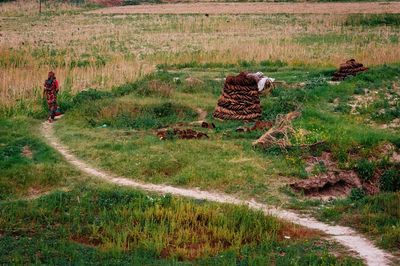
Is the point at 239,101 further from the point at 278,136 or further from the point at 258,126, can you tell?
the point at 278,136

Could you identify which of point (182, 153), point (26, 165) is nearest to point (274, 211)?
point (182, 153)

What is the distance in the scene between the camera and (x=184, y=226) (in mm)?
9820

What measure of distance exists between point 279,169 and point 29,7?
55631mm

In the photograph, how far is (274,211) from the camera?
35.6 feet

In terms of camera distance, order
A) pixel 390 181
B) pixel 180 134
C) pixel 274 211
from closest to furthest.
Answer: pixel 274 211 → pixel 390 181 → pixel 180 134

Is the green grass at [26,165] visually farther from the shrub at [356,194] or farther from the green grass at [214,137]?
the shrub at [356,194]

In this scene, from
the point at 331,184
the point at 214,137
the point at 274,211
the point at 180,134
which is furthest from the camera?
the point at 214,137

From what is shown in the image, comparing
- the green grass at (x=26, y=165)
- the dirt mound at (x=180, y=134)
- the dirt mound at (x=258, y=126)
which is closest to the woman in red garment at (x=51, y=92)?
the green grass at (x=26, y=165)

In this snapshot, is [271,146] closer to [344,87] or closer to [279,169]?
[279,169]

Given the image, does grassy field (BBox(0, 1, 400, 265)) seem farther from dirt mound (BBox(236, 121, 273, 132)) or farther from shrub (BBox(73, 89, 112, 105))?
dirt mound (BBox(236, 121, 273, 132))

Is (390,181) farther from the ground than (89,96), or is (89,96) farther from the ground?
(89,96)

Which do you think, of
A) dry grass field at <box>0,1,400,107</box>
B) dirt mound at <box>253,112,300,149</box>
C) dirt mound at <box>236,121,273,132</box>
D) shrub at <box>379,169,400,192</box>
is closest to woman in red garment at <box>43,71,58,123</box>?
dry grass field at <box>0,1,400,107</box>

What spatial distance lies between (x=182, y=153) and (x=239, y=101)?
4013 mm

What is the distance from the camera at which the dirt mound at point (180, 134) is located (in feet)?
49.2
